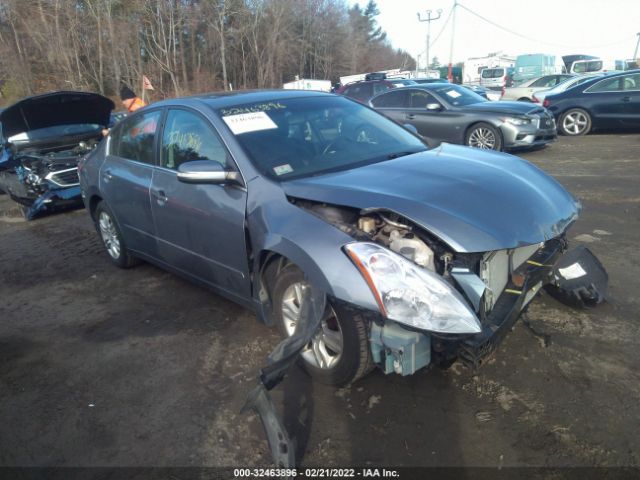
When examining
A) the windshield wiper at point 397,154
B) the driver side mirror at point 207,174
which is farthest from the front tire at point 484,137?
the driver side mirror at point 207,174

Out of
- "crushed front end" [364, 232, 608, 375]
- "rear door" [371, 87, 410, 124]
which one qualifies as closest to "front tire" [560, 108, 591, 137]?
"rear door" [371, 87, 410, 124]

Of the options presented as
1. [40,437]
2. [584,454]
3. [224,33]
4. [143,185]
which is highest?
[224,33]

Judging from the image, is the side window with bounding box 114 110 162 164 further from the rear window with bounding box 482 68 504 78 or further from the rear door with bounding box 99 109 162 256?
the rear window with bounding box 482 68 504 78

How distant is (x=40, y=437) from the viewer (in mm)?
2637

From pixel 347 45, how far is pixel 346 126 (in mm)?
54725

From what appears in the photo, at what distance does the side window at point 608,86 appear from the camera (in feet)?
37.6

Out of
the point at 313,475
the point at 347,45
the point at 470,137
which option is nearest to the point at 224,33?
the point at 347,45

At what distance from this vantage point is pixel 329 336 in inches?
108

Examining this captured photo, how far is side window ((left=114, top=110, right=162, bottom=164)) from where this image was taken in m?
4.07

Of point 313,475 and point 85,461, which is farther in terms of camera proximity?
point 85,461

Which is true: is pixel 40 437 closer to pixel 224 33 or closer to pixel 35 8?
pixel 35 8

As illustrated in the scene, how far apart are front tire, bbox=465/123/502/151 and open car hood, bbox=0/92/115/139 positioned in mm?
6731

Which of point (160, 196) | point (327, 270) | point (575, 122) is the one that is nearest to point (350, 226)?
point (327, 270)

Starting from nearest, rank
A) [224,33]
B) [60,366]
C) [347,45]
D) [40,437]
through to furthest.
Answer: [40,437], [60,366], [224,33], [347,45]
